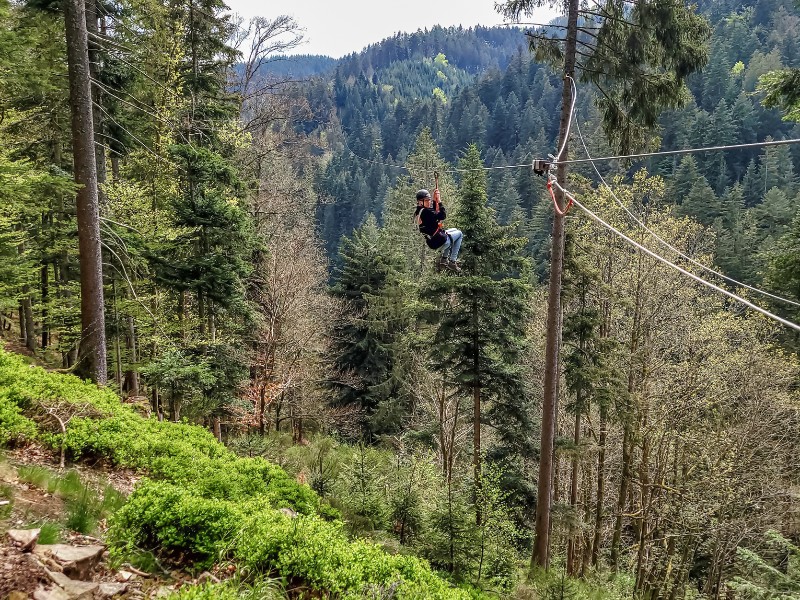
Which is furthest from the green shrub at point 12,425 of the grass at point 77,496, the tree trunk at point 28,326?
the tree trunk at point 28,326

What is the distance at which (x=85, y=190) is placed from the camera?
8.68 metres

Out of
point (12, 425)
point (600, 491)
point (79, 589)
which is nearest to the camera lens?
point (79, 589)

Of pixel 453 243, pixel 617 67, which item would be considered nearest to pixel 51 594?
pixel 453 243

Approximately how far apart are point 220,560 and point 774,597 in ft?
35.2

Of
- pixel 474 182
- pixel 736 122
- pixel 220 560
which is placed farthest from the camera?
pixel 736 122

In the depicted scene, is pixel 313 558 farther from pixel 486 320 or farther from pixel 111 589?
pixel 486 320

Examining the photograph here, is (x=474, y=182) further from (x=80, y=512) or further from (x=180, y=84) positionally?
(x=80, y=512)

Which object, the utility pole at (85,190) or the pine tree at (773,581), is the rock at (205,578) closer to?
the utility pole at (85,190)

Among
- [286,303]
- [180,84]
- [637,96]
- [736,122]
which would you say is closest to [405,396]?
[286,303]

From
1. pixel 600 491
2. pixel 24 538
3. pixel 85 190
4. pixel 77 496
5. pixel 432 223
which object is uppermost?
pixel 85 190

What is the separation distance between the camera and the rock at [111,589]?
11.4 feet

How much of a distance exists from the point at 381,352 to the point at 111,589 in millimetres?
23960

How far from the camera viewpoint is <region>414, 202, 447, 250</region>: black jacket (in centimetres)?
873

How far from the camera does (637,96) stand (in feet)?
30.2
